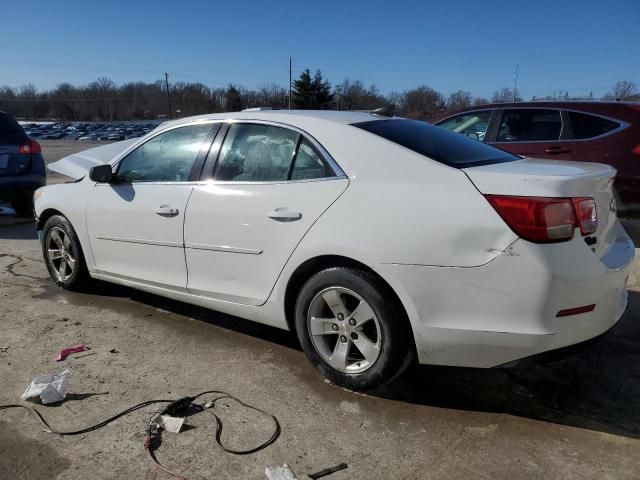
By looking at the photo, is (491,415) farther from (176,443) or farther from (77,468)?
(77,468)

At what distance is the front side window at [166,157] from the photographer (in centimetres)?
367

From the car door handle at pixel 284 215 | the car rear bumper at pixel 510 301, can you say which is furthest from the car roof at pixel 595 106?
the car door handle at pixel 284 215

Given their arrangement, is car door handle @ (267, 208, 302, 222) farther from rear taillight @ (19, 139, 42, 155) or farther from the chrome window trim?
rear taillight @ (19, 139, 42, 155)

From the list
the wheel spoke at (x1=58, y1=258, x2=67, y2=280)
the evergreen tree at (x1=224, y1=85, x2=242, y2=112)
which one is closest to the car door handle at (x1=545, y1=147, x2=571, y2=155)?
the wheel spoke at (x1=58, y1=258, x2=67, y2=280)

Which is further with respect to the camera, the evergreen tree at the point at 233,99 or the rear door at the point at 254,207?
the evergreen tree at the point at 233,99

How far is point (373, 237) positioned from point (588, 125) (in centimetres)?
430

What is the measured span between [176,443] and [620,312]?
91.3 inches

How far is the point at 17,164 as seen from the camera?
25.7 feet

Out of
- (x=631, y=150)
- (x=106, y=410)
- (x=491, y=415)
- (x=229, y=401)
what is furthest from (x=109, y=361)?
(x=631, y=150)

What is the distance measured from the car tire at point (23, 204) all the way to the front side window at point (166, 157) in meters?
4.81

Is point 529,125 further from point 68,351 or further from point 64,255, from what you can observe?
point 68,351

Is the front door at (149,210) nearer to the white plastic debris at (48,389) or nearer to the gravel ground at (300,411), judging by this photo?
the gravel ground at (300,411)

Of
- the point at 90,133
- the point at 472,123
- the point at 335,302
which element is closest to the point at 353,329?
the point at 335,302

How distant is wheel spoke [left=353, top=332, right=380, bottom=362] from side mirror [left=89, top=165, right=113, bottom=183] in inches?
95.2
